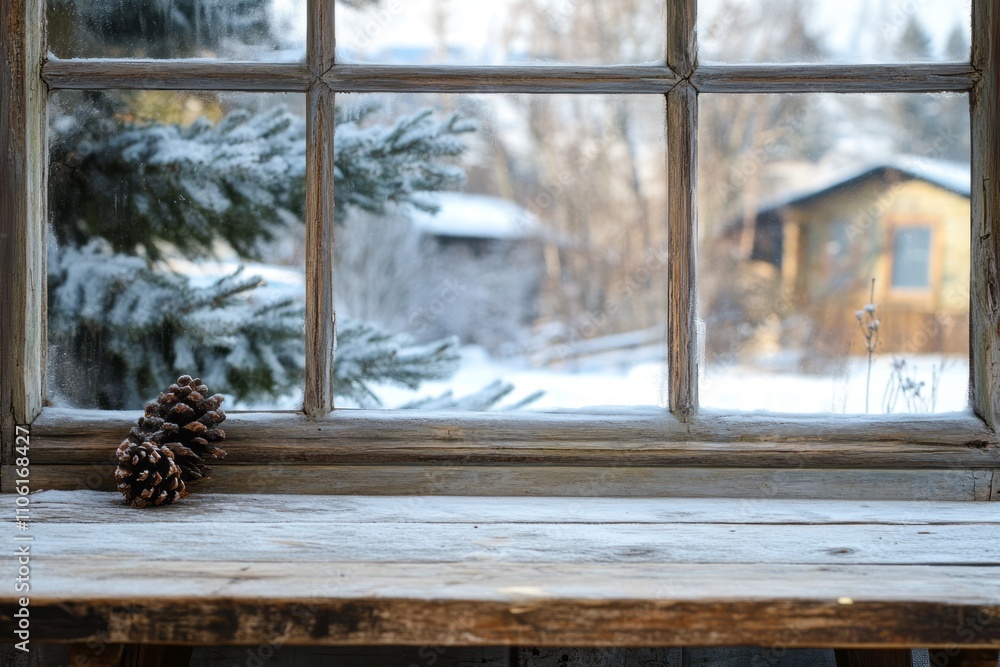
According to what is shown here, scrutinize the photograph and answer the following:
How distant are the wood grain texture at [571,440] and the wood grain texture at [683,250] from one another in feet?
0.15

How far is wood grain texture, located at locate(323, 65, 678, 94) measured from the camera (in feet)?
3.10

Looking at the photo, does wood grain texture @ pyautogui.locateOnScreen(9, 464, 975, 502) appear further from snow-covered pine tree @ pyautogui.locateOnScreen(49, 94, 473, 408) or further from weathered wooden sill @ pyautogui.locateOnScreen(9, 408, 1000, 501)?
snow-covered pine tree @ pyautogui.locateOnScreen(49, 94, 473, 408)

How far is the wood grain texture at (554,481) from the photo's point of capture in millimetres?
915

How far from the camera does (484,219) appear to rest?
15.5 feet

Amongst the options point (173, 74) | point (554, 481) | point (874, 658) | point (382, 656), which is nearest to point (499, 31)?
point (173, 74)

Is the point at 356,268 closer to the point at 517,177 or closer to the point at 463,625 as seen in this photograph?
the point at 517,177

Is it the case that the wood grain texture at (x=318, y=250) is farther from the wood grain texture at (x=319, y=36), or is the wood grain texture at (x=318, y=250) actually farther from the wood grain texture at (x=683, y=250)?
the wood grain texture at (x=683, y=250)

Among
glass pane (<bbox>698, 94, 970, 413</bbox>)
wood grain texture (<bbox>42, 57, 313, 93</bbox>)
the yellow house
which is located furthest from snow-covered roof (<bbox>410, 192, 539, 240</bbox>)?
wood grain texture (<bbox>42, 57, 313, 93</bbox>)

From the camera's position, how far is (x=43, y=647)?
37.7 inches

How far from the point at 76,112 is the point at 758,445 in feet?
3.23

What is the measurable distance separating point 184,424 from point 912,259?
10.7 ft

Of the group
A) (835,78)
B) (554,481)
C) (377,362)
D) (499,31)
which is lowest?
(554,481)

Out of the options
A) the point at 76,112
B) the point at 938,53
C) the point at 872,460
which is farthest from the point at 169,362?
the point at 938,53

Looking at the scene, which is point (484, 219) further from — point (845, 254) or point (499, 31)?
point (845, 254)
